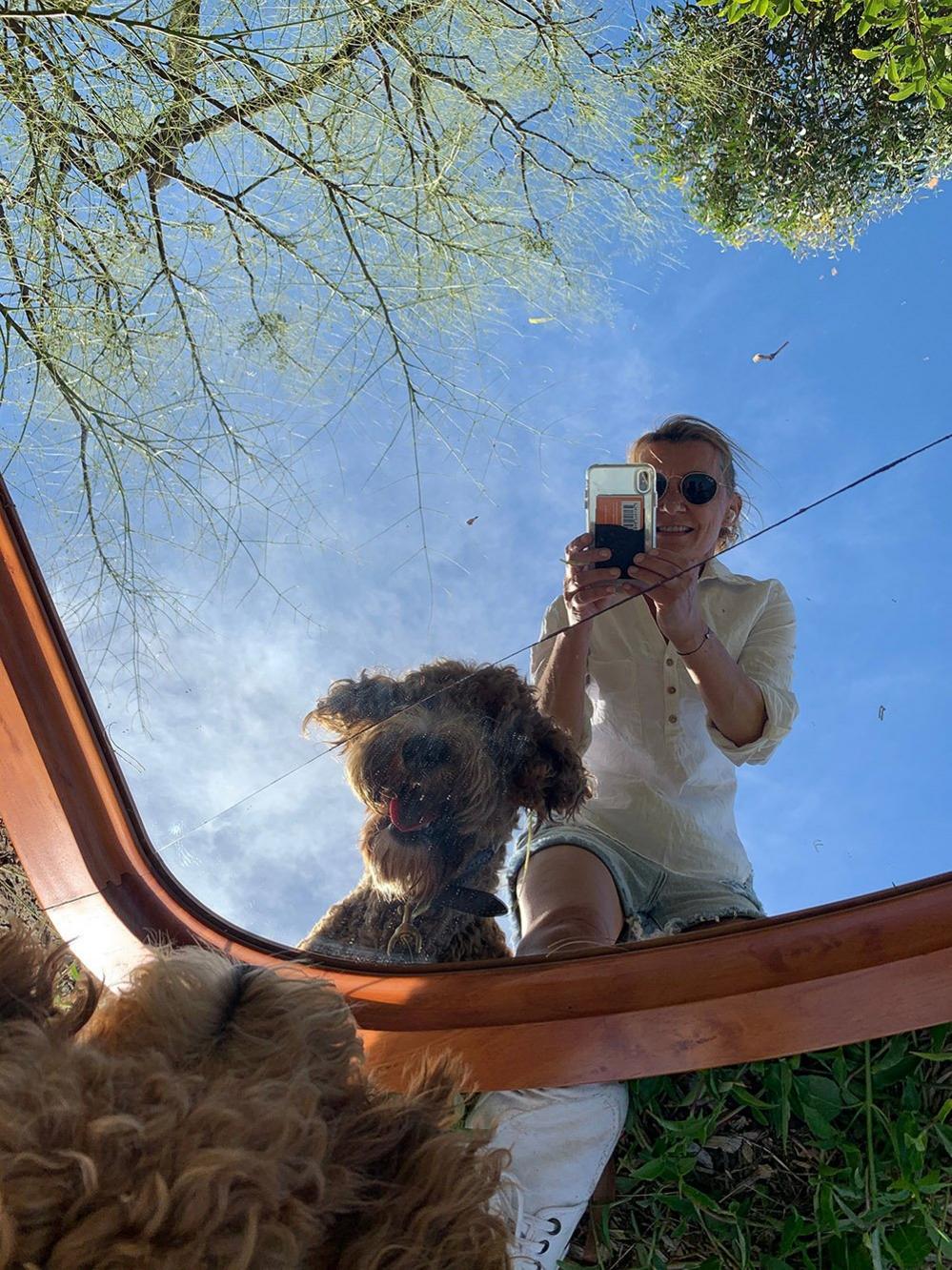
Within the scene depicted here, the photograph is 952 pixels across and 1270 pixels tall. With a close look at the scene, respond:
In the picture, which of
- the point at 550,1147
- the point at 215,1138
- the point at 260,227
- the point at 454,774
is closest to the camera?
the point at 215,1138

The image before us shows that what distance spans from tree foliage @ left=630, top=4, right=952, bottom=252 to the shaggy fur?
525 millimetres

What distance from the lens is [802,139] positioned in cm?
55

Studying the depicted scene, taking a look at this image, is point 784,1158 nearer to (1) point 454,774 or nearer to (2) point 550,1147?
(2) point 550,1147

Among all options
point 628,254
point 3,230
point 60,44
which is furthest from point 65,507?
point 628,254

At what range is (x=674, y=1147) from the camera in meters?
0.48

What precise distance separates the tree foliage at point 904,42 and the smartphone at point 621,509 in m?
0.27

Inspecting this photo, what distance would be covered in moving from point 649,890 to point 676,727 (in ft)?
0.32

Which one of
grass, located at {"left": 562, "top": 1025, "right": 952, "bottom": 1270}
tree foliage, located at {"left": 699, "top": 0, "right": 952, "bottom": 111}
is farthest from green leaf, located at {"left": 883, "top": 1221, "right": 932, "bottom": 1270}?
tree foliage, located at {"left": 699, "top": 0, "right": 952, "bottom": 111}

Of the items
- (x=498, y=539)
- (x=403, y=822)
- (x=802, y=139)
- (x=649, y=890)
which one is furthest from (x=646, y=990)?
(x=802, y=139)

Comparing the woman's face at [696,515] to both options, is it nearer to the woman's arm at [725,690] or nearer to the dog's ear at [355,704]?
the woman's arm at [725,690]

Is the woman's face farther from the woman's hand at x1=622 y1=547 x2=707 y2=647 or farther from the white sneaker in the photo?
the white sneaker

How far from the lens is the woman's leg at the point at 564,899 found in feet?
1.65

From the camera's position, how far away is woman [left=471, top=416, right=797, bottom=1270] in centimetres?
49

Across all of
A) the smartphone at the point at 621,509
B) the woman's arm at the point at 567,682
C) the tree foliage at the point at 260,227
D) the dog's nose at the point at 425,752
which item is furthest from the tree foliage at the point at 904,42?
the dog's nose at the point at 425,752
